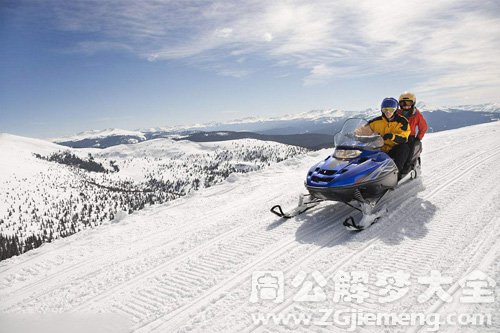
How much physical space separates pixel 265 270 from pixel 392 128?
5286 mm

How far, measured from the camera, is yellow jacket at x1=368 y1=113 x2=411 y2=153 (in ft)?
26.8

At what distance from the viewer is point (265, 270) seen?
16.9 feet

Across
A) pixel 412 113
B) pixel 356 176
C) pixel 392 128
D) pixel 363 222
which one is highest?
pixel 412 113

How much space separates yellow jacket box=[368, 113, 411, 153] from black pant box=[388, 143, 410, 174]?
0.11 m

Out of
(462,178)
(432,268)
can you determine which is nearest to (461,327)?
(432,268)

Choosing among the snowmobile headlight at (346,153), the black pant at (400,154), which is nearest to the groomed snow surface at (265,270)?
the black pant at (400,154)

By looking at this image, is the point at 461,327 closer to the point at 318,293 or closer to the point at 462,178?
the point at 318,293

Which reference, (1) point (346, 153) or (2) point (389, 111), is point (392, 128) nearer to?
(2) point (389, 111)

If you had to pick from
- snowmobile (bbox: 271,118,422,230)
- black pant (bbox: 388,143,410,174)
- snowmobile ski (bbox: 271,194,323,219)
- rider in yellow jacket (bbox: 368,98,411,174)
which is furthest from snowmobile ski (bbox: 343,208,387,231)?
rider in yellow jacket (bbox: 368,98,411,174)

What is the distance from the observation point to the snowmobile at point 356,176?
6645mm

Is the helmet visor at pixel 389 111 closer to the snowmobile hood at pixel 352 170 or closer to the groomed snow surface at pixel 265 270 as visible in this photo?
the snowmobile hood at pixel 352 170

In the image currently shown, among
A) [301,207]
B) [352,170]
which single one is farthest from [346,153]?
[301,207]

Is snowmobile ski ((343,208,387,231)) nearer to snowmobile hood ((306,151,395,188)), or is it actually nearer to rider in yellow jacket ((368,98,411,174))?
snowmobile hood ((306,151,395,188))

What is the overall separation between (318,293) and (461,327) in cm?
157
